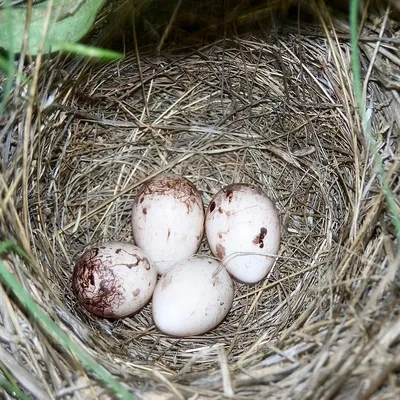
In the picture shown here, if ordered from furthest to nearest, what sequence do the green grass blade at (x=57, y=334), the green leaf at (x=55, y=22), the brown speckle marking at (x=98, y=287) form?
1. the brown speckle marking at (x=98, y=287)
2. the green leaf at (x=55, y=22)
3. the green grass blade at (x=57, y=334)

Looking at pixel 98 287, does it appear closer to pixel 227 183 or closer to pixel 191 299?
pixel 191 299

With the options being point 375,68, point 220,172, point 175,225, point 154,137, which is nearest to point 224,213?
point 175,225

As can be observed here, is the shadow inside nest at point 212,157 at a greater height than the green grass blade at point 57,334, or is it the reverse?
the shadow inside nest at point 212,157

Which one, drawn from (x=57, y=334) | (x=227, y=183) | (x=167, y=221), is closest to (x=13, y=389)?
(x=57, y=334)

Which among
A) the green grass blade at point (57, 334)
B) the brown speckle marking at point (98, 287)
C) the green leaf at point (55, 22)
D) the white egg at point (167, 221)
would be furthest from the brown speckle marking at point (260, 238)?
the green leaf at point (55, 22)

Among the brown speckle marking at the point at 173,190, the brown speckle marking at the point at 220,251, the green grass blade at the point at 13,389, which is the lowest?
the green grass blade at the point at 13,389

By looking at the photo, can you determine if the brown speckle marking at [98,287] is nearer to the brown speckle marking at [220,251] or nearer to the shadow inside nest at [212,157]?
the shadow inside nest at [212,157]
